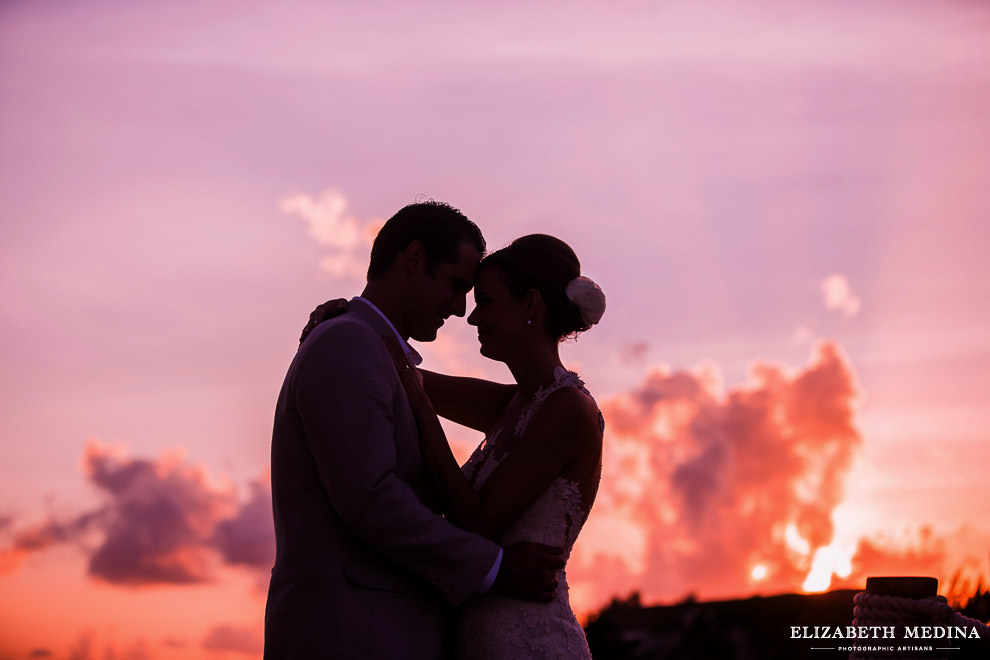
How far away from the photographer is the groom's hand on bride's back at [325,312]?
17.0 feet

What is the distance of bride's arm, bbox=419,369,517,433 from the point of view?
7.10 metres

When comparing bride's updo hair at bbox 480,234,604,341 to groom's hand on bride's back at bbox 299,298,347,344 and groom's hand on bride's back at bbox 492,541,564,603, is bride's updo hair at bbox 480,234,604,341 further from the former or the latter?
groom's hand on bride's back at bbox 492,541,564,603

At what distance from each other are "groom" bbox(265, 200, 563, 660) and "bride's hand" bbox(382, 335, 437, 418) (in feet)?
0.36

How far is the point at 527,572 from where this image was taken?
537 centimetres

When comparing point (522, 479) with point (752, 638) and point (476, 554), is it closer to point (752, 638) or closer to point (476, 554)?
point (476, 554)

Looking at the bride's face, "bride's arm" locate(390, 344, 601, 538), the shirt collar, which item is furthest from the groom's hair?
"bride's arm" locate(390, 344, 601, 538)

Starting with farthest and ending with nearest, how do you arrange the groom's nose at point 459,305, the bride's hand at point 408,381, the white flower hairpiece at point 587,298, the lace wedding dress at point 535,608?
the white flower hairpiece at point 587,298
the groom's nose at point 459,305
the lace wedding dress at point 535,608
the bride's hand at point 408,381

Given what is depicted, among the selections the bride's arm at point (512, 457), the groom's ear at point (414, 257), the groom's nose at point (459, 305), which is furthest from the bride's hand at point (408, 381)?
the groom's nose at point (459, 305)

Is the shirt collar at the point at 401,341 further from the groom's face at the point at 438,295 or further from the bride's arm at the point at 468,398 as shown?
the bride's arm at the point at 468,398

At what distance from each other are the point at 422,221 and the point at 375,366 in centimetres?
116

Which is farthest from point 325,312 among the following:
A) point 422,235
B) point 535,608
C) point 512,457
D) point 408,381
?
point 535,608

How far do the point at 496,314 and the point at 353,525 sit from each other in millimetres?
1965

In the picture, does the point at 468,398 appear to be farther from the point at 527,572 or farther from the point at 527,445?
the point at 527,572

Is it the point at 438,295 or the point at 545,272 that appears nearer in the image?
the point at 438,295
